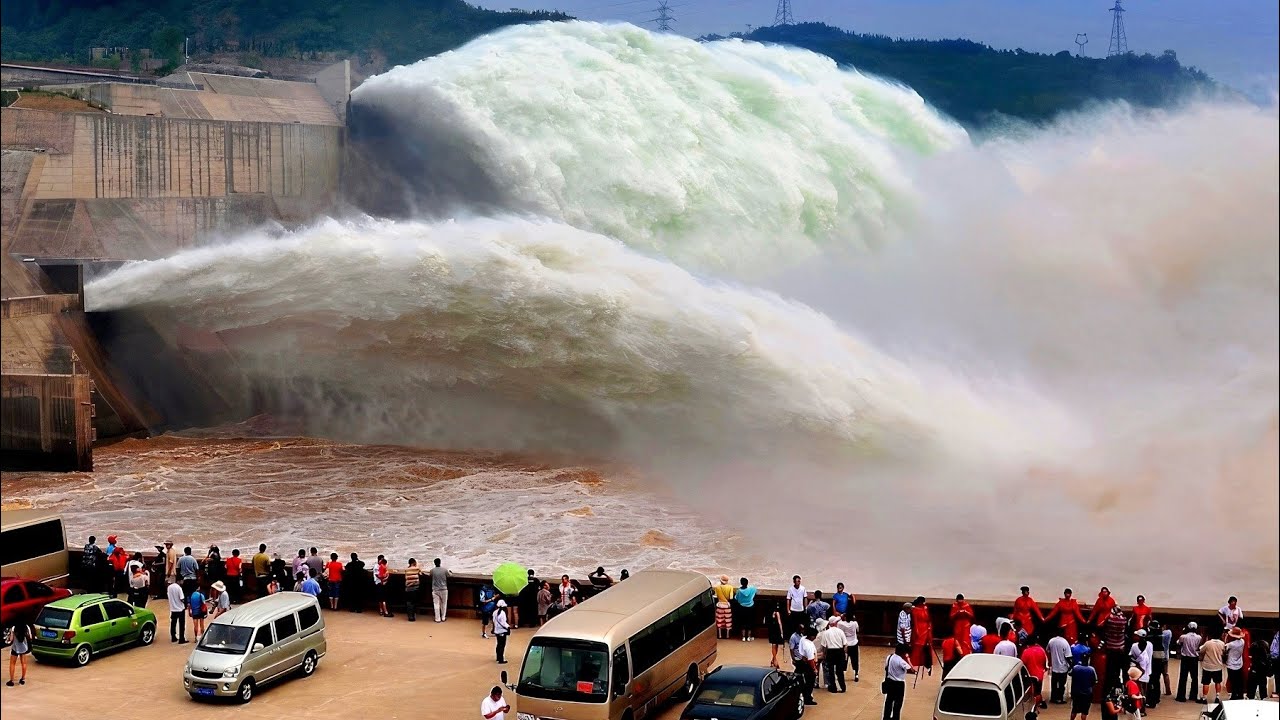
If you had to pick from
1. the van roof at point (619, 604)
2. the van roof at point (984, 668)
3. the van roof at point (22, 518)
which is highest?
the van roof at point (619, 604)

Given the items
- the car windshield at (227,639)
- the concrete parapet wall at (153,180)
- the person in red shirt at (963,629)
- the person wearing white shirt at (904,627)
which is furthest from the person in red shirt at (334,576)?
the concrete parapet wall at (153,180)

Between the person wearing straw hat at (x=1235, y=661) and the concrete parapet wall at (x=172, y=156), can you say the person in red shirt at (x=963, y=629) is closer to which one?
the person wearing straw hat at (x=1235, y=661)

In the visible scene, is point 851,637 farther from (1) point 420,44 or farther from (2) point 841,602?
(1) point 420,44

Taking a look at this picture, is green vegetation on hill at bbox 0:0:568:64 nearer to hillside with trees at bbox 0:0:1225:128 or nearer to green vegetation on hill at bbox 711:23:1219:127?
hillside with trees at bbox 0:0:1225:128

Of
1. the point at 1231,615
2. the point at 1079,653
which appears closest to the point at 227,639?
the point at 1079,653

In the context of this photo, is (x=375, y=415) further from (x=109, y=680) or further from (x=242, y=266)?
(x=109, y=680)

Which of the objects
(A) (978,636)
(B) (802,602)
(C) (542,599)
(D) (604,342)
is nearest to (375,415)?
(D) (604,342)
